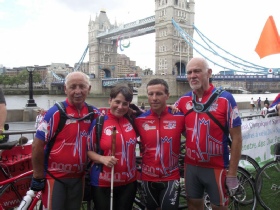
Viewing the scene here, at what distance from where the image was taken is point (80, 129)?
7.91ft

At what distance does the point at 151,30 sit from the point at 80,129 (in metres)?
66.7

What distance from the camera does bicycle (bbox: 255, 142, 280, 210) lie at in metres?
3.60

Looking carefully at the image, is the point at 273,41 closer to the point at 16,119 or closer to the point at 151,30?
the point at 16,119

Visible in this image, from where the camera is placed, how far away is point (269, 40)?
5.37 m

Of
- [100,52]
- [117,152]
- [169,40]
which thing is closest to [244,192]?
[117,152]

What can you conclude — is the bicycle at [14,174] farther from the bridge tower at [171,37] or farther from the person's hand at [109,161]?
the bridge tower at [171,37]

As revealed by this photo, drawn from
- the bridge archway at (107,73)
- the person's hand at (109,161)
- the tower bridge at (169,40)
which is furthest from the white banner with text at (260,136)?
the bridge archway at (107,73)

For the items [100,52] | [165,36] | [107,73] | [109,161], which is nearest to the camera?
[109,161]

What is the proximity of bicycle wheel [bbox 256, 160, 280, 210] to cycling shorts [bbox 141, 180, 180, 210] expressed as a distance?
1.48 m

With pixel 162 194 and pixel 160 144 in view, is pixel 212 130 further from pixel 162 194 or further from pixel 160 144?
pixel 162 194

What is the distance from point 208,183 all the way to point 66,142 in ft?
3.93

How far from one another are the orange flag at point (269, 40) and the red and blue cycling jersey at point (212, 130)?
3.32 metres

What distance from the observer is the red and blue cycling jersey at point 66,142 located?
2.33 meters

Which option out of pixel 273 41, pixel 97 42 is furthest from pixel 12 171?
pixel 97 42
